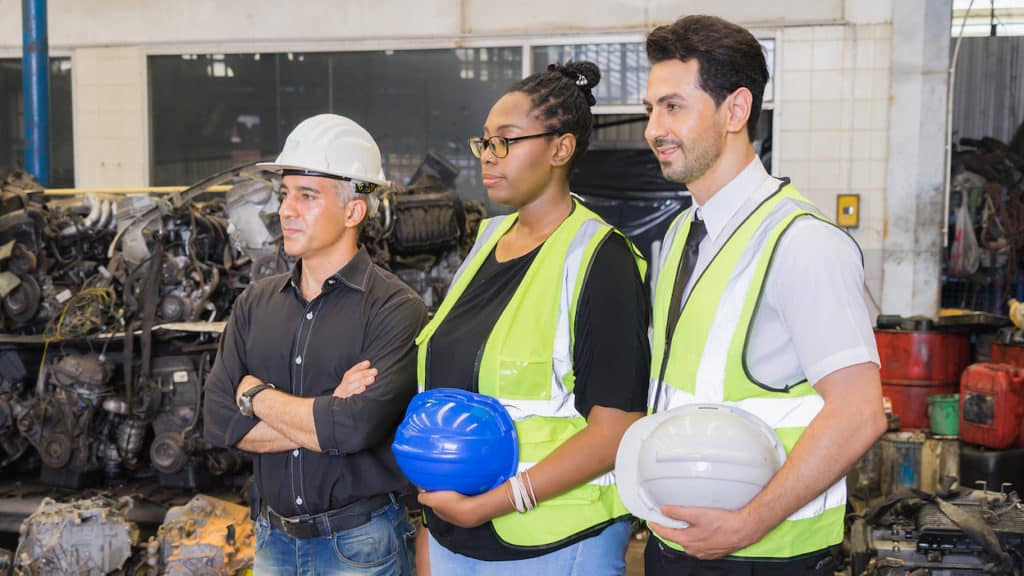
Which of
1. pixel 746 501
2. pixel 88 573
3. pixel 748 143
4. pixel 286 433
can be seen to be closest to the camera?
pixel 746 501

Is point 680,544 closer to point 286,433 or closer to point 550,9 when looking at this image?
point 286,433

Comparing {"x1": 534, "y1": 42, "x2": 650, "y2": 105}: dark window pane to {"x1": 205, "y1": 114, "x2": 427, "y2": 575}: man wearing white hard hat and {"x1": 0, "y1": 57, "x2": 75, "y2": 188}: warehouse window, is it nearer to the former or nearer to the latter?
Answer: {"x1": 0, "y1": 57, "x2": 75, "y2": 188}: warehouse window

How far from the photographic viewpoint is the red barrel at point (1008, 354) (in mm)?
6055

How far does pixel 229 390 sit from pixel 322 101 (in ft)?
21.6

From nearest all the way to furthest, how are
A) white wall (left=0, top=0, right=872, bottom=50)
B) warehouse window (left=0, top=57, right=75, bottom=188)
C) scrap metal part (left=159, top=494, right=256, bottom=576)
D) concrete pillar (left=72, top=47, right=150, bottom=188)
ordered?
1. scrap metal part (left=159, top=494, right=256, bottom=576)
2. white wall (left=0, top=0, right=872, bottom=50)
3. concrete pillar (left=72, top=47, right=150, bottom=188)
4. warehouse window (left=0, top=57, right=75, bottom=188)

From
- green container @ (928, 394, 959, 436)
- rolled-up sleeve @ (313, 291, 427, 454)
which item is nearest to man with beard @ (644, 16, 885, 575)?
rolled-up sleeve @ (313, 291, 427, 454)

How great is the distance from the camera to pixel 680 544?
161 centimetres

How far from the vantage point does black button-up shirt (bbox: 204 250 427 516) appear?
2.29 m

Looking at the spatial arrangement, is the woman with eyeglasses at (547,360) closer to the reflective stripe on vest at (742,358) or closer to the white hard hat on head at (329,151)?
the reflective stripe on vest at (742,358)

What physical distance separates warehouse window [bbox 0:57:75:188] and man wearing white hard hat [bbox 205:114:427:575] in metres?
7.45

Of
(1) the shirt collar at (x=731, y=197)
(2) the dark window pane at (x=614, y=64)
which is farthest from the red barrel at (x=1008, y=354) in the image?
(1) the shirt collar at (x=731, y=197)

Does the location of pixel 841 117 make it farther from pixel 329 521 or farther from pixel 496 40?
pixel 329 521

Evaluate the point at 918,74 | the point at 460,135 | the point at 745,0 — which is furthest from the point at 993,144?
the point at 460,135

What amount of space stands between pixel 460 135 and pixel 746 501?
7.17 metres
